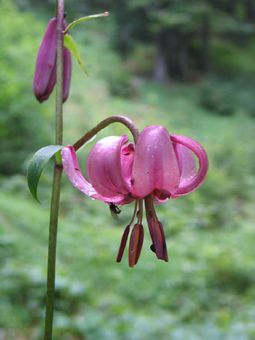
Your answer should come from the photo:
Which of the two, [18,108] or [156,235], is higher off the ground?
[156,235]

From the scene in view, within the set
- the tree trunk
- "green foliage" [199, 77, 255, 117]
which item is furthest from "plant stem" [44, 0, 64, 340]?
the tree trunk

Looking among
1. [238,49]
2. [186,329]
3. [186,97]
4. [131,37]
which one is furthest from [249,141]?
[238,49]

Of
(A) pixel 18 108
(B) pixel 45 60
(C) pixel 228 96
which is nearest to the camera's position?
(B) pixel 45 60

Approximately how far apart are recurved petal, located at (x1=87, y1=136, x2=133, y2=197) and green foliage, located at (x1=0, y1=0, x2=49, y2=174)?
13.3 feet

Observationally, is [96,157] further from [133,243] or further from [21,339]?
[21,339]

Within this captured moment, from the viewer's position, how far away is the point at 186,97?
10883 millimetres

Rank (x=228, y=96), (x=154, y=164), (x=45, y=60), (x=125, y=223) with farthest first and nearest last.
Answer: (x=228, y=96) < (x=125, y=223) < (x=45, y=60) < (x=154, y=164)

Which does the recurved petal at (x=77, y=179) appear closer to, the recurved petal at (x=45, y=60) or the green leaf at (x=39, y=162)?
the green leaf at (x=39, y=162)

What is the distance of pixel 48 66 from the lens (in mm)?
644

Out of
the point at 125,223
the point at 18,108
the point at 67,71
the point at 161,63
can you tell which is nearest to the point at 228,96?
the point at 161,63

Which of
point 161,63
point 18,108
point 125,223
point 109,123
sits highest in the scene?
point 109,123

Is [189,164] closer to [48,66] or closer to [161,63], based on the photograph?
[48,66]

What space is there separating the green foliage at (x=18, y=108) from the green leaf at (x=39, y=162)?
405cm

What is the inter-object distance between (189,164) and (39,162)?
143mm
